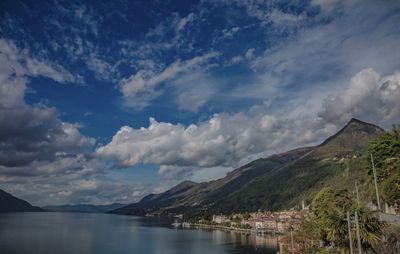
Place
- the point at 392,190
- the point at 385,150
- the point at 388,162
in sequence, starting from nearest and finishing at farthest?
the point at 392,190, the point at 388,162, the point at 385,150

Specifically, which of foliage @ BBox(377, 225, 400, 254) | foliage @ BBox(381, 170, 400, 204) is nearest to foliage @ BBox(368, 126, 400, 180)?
foliage @ BBox(381, 170, 400, 204)

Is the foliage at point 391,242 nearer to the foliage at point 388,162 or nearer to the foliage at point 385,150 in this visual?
the foliage at point 388,162

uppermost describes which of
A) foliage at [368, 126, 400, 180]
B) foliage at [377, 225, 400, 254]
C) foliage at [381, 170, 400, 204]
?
foliage at [368, 126, 400, 180]

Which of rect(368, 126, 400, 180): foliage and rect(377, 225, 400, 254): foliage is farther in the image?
rect(368, 126, 400, 180): foliage

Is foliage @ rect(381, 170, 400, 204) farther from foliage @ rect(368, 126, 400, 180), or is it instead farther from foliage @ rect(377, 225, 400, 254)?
foliage @ rect(377, 225, 400, 254)

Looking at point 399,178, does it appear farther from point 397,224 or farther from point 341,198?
point 341,198

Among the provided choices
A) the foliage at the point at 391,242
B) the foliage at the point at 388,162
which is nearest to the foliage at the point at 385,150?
the foliage at the point at 388,162

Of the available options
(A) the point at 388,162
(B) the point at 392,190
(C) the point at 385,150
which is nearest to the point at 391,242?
(B) the point at 392,190

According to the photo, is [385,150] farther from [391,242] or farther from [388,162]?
[391,242]

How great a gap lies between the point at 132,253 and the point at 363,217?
357 ft

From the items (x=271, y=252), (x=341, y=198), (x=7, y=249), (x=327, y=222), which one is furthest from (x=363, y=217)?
(x=7, y=249)

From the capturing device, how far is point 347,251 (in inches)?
1474

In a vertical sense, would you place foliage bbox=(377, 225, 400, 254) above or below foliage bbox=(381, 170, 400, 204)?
below

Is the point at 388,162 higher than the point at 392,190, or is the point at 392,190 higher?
the point at 388,162
